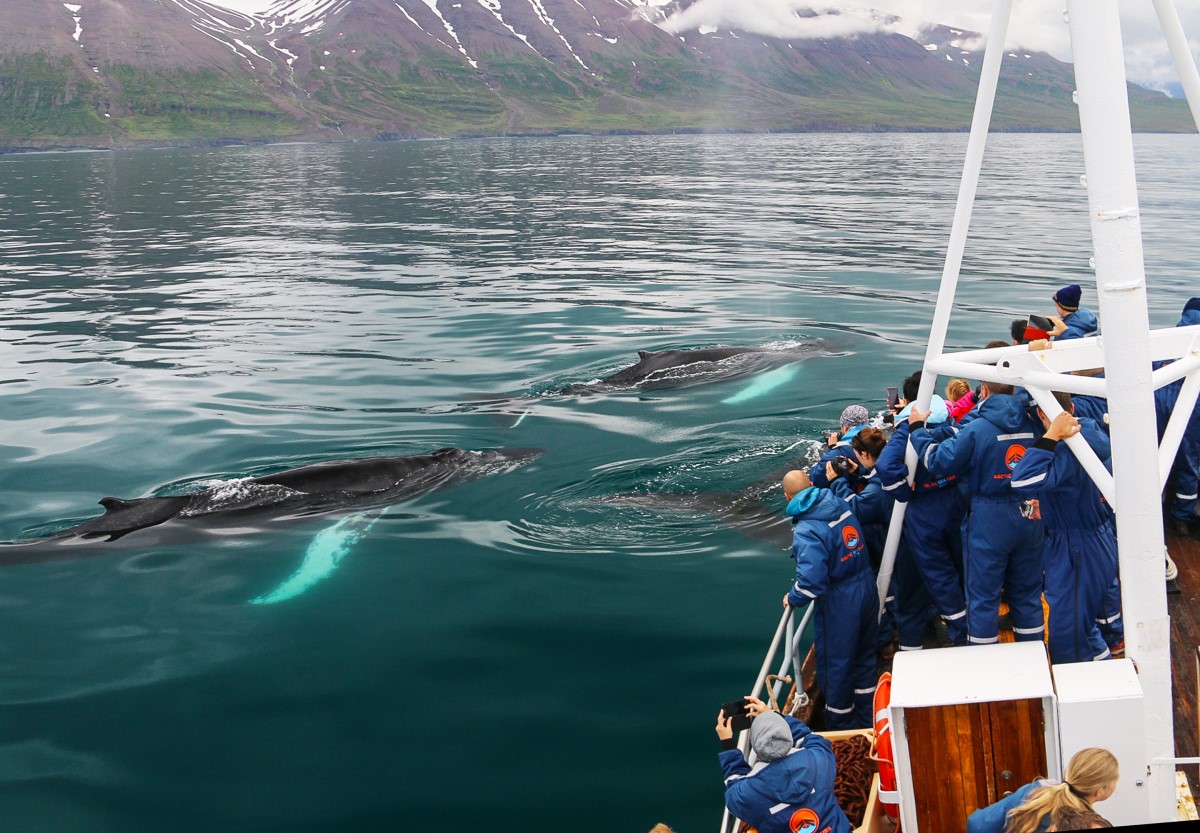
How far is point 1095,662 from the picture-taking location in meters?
5.73

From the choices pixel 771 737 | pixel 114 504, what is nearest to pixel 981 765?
pixel 771 737

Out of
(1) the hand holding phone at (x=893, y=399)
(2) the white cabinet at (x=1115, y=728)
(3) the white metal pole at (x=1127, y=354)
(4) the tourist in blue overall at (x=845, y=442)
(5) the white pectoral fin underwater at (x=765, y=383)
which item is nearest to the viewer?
(3) the white metal pole at (x=1127, y=354)

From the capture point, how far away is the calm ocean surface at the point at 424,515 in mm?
8867

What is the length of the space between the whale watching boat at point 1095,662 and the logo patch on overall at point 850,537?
1.43 metres

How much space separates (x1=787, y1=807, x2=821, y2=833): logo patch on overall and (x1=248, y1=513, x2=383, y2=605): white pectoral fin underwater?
7.72 m

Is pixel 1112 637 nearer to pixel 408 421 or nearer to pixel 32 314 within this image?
pixel 408 421


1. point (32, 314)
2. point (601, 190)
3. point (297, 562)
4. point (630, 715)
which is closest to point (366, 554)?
point (297, 562)

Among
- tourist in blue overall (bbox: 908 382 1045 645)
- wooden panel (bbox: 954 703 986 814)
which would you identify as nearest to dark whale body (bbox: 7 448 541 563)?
tourist in blue overall (bbox: 908 382 1045 645)

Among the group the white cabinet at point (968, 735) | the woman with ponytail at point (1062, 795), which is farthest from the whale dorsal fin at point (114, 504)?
the woman with ponytail at point (1062, 795)

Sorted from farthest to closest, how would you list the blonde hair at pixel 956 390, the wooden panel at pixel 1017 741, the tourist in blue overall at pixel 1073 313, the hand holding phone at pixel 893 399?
the tourist in blue overall at pixel 1073 313, the blonde hair at pixel 956 390, the hand holding phone at pixel 893 399, the wooden panel at pixel 1017 741

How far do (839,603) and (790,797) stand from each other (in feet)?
8.08

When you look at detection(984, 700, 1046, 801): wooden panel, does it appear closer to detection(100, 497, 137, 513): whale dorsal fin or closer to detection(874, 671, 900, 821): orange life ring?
detection(874, 671, 900, 821): orange life ring

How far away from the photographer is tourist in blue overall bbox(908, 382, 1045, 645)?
7.73m

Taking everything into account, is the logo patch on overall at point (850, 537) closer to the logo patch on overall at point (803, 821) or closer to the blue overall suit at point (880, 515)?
the blue overall suit at point (880, 515)
